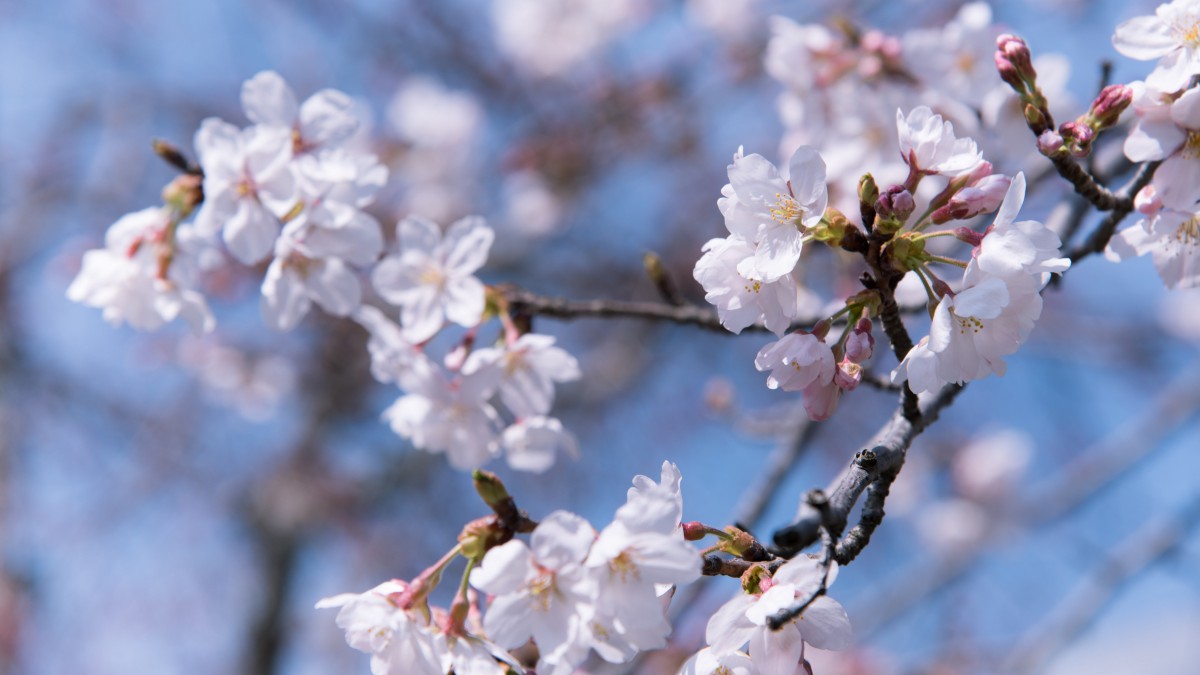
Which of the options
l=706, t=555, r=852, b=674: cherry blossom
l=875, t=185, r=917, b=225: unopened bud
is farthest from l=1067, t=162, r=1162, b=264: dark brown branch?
l=706, t=555, r=852, b=674: cherry blossom

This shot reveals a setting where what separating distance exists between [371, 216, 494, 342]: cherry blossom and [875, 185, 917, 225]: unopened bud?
0.74 meters

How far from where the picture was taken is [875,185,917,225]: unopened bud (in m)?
0.94

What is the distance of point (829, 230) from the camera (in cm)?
98

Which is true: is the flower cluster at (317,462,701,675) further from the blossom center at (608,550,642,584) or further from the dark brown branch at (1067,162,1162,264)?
the dark brown branch at (1067,162,1162,264)

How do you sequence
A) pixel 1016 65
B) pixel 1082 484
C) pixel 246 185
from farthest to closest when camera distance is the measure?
pixel 1082 484
pixel 246 185
pixel 1016 65

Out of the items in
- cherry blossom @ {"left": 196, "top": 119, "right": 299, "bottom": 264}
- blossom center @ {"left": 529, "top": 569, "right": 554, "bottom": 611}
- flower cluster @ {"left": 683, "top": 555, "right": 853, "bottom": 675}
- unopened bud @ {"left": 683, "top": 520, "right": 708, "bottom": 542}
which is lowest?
flower cluster @ {"left": 683, "top": 555, "right": 853, "bottom": 675}

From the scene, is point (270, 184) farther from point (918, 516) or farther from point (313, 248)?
point (918, 516)

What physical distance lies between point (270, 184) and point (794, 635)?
1.04 metres

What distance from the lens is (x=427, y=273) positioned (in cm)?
152

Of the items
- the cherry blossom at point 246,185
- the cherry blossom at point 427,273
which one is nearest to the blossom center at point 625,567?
the cherry blossom at point 427,273

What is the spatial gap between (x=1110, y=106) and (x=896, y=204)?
0.35 metres

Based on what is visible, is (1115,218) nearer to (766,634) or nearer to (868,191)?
(868,191)

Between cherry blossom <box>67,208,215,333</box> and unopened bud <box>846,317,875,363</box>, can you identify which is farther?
cherry blossom <box>67,208,215,333</box>

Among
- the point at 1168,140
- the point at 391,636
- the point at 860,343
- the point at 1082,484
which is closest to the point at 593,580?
the point at 391,636
